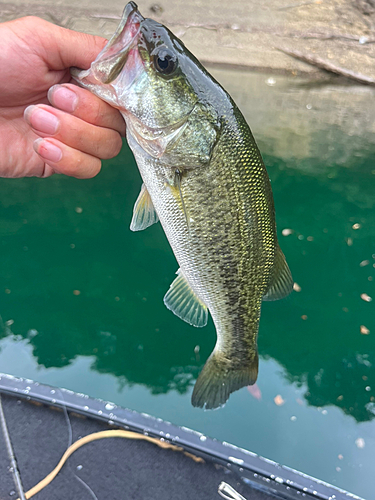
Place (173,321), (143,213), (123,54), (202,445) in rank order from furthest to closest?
(173,321), (202,445), (143,213), (123,54)

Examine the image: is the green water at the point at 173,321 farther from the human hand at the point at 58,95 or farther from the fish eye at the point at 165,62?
Result: the fish eye at the point at 165,62

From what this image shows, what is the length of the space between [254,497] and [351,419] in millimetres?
901

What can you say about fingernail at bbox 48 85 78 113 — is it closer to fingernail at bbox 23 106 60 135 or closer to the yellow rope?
fingernail at bbox 23 106 60 135

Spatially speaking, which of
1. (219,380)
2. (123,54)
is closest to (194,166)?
(123,54)

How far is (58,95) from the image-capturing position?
1054 millimetres

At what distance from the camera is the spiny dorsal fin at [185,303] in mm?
1277

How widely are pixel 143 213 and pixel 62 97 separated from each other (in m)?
0.43

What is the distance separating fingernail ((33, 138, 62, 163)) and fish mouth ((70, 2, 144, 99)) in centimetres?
28

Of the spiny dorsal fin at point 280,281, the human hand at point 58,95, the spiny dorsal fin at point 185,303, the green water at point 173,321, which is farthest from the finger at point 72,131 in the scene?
the green water at point 173,321

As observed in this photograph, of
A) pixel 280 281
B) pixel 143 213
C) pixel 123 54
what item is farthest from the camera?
pixel 280 281

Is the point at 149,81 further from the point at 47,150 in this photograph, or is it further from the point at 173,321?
the point at 173,321

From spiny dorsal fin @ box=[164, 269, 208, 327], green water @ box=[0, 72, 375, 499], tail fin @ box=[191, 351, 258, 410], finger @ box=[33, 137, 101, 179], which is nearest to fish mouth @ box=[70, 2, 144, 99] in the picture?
finger @ box=[33, 137, 101, 179]

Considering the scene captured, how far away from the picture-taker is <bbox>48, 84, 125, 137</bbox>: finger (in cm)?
106

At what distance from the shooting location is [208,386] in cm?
131
